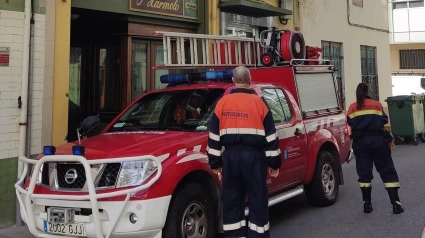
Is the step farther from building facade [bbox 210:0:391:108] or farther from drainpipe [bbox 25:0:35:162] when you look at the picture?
building facade [bbox 210:0:391:108]

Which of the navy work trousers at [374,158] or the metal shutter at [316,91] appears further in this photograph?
the metal shutter at [316,91]

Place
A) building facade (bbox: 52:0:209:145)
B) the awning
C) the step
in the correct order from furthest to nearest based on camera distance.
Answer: the awning < building facade (bbox: 52:0:209:145) < the step

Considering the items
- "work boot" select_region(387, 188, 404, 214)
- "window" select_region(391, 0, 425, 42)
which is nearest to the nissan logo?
"work boot" select_region(387, 188, 404, 214)

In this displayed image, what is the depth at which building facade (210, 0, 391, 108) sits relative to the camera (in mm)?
10945

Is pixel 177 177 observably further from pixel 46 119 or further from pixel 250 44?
pixel 250 44

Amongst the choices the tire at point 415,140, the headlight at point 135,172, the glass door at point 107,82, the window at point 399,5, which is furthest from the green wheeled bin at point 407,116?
the window at point 399,5

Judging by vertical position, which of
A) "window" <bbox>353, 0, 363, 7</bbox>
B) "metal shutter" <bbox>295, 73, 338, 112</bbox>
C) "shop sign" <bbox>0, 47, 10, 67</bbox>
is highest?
"window" <bbox>353, 0, 363, 7</bbox>

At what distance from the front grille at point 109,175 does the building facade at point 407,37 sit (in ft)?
86.3

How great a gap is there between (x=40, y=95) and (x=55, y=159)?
2829 mm

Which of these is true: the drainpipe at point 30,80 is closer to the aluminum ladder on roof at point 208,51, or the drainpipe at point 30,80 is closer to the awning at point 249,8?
the aluminum ladder on roof at point 208,51

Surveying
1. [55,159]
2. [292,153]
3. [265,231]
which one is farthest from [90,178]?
[292,153]

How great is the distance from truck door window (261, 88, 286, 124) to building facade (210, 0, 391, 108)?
13.9ft

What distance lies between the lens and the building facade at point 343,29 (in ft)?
35.9

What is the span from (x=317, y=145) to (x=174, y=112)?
219 cm
